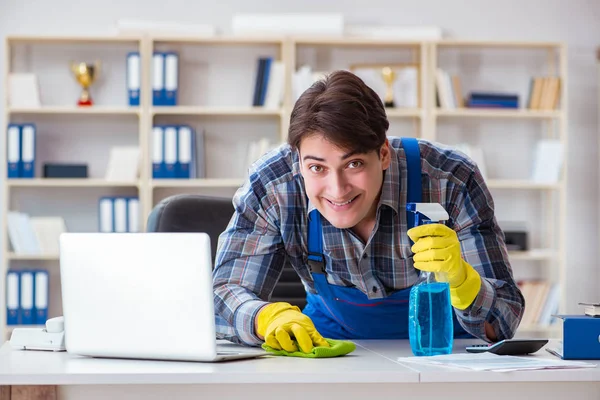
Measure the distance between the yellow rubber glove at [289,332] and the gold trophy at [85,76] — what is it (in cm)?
311

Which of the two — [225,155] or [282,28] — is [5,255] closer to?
[225,155]

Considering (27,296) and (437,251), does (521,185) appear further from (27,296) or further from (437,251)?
(437,251)

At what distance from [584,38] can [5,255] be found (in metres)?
3.31

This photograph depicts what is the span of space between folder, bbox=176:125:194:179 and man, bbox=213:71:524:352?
2.43 meters

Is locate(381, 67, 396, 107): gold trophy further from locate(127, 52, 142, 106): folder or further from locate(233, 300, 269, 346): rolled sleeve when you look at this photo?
locate(233, 300, 269, 346): rolled sleeve

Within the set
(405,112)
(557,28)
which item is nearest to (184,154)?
(405,112)

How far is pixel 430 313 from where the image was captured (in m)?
1.34

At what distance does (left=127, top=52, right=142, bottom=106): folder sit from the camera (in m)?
4.26

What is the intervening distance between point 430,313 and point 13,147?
338 cm

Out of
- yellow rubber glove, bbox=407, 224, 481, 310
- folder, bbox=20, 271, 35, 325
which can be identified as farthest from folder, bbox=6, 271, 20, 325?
yellow rubber glove, bbox=407, 224, 481, 310

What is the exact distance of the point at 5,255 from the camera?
4.23 meters

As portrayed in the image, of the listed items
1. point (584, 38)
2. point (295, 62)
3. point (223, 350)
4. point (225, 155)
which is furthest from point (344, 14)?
point (223, 350)

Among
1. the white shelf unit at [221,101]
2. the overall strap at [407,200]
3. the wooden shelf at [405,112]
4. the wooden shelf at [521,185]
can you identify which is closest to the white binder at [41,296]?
the white shelf unit at [221,101]

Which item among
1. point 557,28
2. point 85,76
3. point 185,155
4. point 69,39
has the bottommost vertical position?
point 185,155
